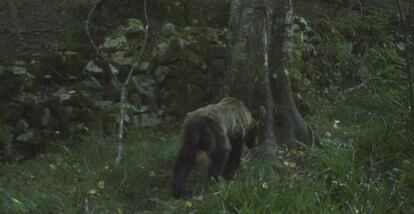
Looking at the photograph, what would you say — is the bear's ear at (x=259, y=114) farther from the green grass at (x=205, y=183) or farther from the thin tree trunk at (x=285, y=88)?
the thin tree trunk at (x=285, y=88)

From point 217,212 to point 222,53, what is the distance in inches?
165

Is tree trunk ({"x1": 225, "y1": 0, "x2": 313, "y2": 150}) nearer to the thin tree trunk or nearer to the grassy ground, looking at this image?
the thin tree trunk

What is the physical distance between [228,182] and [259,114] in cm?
125

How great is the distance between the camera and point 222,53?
9.67m

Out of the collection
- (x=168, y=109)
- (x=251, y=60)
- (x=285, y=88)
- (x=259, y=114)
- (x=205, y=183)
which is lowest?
(x=205, y=183)

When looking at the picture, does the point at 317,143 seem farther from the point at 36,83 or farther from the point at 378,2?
the point at 378,2

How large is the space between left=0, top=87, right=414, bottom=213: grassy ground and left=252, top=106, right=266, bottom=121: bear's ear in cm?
47

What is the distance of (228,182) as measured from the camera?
6.78 meters

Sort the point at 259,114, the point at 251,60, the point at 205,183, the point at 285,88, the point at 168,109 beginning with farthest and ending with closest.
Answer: the point at 168,109
the point at 285,88
the point at 251,60
the point at 259,114
the point at 205,183

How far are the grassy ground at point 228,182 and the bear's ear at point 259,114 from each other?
474mm

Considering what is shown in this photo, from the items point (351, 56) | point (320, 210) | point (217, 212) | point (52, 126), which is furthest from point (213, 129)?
point (351, 56)

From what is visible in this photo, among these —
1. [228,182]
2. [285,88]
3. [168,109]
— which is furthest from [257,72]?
[168,109]

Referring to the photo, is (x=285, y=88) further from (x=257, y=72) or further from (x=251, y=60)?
(x=251, y=60)

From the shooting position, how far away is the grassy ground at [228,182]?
609cm
